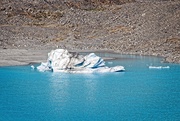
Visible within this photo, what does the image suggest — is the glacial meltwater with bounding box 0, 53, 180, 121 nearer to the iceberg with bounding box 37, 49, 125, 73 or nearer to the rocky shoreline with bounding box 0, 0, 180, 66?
the iceberg with bounding box 37, 49, 125, 73

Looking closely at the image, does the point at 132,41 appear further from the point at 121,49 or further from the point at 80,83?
the point at 80,83

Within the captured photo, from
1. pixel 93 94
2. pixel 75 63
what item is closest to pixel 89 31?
pixel 75 63

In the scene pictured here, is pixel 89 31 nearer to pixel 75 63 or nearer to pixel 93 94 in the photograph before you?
pixel 75 63

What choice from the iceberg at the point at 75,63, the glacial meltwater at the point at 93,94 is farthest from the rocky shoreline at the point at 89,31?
the glacial meltwater at the point at 93,94

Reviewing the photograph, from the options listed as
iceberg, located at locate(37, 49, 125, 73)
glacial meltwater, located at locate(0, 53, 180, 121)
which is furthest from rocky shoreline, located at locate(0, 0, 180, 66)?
glacial meltwater, located at locate(0, 53, 180, 121)

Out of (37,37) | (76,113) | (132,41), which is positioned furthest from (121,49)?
(76,113)
